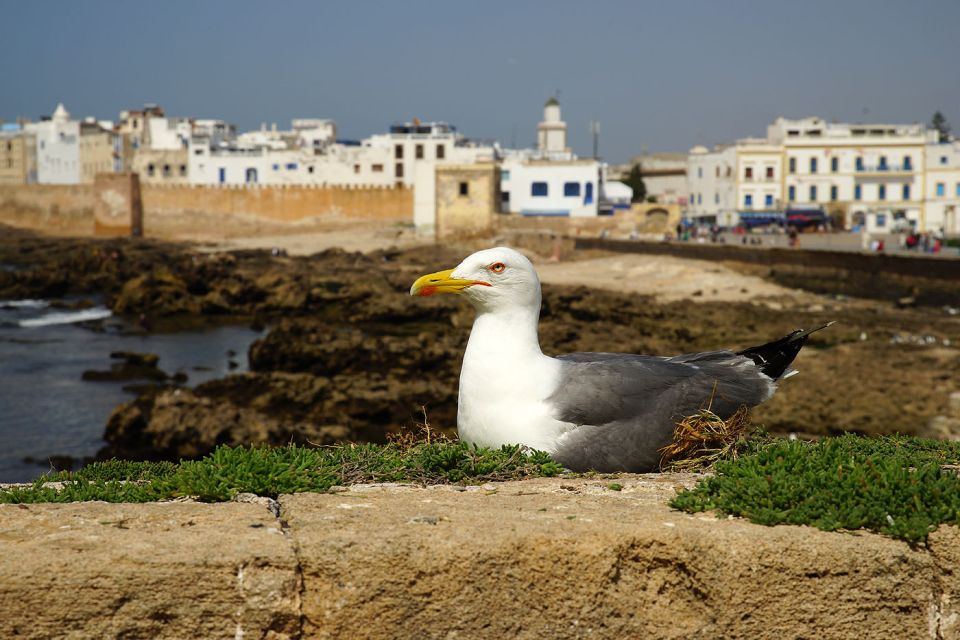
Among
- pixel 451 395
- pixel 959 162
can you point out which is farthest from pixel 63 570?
pixel 959 162

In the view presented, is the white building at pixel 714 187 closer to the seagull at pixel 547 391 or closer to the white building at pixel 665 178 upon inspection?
the white building at pixel 665 178

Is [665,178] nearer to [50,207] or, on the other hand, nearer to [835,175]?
[835,175]

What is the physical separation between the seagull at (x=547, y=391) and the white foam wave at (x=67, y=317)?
3510 centimetres

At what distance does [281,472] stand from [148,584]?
0.92 metres

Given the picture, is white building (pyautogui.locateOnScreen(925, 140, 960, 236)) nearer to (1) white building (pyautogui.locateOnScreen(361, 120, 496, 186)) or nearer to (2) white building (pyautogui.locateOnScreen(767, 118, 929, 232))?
(2) white building (pyautogui.locateOnScreen(767, 118, 929, 232))

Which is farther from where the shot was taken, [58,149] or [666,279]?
[58,149]

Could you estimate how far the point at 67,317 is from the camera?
3859 centimetres

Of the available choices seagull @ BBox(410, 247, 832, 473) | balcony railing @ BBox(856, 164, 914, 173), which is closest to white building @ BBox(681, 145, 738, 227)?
balcony railing @ BBox(856, 164, 914, 173)

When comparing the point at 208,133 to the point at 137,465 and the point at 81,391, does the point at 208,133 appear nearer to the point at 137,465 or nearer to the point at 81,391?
the point at 81,391

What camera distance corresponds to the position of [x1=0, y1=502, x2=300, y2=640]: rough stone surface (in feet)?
9.43

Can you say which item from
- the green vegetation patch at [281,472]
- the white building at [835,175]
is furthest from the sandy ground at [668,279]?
the green vegetation patch at [281,472]

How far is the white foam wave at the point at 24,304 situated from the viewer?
42066 mm

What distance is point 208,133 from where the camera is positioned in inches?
3265

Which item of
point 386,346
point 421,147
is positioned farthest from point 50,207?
point 386,346
